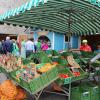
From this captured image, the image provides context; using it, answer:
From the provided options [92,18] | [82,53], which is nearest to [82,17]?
[92,18]

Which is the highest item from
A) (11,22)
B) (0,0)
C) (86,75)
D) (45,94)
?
(0,0)

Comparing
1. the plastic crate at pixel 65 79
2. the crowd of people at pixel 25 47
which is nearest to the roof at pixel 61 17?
the plastic crate at pixel 65 79

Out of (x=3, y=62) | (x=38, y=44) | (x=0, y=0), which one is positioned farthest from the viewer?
(x=0, y=0)

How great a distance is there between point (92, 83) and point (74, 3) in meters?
2.20

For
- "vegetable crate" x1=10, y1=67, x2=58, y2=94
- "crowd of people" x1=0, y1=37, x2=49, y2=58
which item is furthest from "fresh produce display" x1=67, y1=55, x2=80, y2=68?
"crowd of people" x1=0, y1=37, x2=49, y2=58

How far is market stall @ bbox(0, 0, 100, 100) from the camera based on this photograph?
6207mm

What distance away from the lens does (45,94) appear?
7.99 m

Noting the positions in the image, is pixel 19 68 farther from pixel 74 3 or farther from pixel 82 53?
pixel 82 53

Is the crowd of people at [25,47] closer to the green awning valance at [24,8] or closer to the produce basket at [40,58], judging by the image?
the green awning valance at [24,8]

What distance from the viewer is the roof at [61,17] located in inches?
278

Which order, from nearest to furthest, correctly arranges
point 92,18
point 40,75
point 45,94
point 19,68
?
point 40,75 < point 19,68 < point 45,94 < point 92,18

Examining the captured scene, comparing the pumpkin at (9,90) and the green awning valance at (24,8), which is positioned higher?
the green awning valance at (24,8)

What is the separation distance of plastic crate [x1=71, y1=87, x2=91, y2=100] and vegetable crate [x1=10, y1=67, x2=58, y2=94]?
0.86m

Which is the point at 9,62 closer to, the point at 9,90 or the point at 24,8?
the point at 9,90
